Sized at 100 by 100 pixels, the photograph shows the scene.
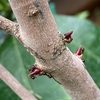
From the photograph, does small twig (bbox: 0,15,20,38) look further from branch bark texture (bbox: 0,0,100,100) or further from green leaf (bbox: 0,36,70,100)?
green leaf (bbox: 0,36,70,100)

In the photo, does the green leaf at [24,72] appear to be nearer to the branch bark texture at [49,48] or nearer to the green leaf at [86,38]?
the green leaf at [86,38]

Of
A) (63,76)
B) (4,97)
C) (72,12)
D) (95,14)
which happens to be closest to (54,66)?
(63,76)

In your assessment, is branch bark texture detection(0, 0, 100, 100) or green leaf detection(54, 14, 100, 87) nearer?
branch bark texture detection(0, 0, 100, 100)

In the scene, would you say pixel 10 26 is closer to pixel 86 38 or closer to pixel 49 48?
pixel 49 48

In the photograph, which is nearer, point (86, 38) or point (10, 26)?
point (10, 26)

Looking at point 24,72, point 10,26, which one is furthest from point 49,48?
point 24,72

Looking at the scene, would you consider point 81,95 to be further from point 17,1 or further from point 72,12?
point 72,12

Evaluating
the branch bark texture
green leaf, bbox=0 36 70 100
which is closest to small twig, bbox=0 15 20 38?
the branch bark texture

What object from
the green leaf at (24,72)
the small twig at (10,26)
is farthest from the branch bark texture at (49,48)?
the green leaf at (24,72)
